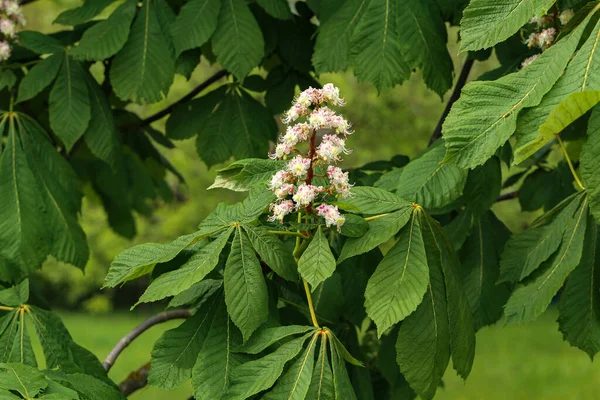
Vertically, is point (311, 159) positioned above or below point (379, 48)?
below

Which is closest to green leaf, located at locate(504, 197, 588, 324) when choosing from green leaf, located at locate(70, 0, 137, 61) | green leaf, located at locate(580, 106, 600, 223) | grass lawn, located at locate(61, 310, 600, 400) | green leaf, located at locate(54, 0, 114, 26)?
green leaf, located at locate(580, 106, 600, 223)

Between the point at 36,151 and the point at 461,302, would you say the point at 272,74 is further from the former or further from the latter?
the point at 461,302

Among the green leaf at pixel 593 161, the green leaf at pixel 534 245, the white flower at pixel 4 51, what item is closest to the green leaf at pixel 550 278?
the green leaf at pixel 534 245

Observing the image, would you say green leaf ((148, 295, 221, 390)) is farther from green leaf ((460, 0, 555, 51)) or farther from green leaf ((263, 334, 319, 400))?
green leaf ((460, 0, 555, 51))

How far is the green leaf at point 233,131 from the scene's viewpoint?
11.3 ft

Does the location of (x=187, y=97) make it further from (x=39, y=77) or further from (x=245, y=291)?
(x=245, y=291)

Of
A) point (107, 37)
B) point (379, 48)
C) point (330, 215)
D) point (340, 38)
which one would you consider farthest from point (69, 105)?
point (330, 215)

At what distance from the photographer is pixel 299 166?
193cm

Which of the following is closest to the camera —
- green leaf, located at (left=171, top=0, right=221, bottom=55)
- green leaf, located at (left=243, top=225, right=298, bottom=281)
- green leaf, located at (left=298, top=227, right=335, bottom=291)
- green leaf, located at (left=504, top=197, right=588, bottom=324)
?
green leaf, located at (left=298, top=227, right=335, bottom=291)

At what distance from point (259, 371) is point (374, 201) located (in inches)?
20.7

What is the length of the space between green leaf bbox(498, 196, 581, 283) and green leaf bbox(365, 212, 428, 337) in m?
0.49

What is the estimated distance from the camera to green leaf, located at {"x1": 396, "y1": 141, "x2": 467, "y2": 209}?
7.74ft

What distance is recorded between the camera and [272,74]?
Answer: 367cm

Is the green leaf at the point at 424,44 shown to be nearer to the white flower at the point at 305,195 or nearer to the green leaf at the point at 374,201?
the green leaf at the point at 374,201
